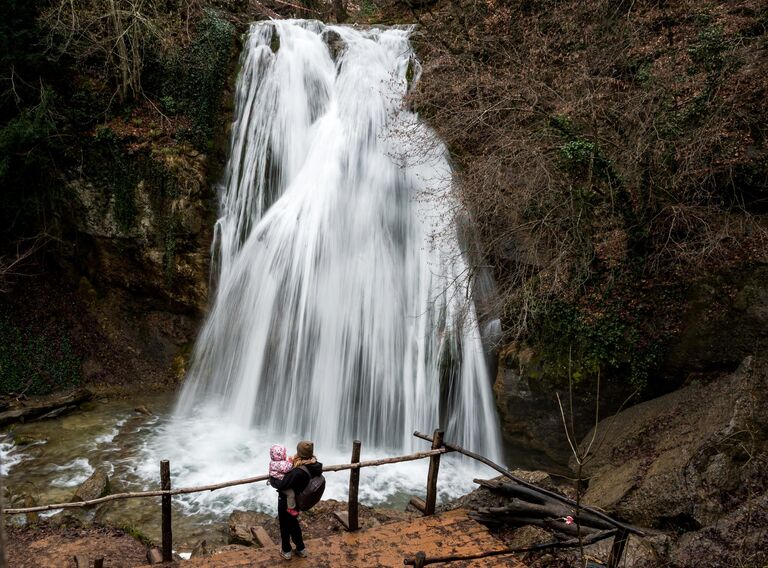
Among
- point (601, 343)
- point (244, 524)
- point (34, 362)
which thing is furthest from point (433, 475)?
point (34, 362)

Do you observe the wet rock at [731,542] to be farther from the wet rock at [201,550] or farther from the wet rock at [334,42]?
the wet rock at [334,42]

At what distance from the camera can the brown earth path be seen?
5.27 metres

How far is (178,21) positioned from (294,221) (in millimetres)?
6579

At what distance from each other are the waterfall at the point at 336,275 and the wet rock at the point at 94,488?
325cm

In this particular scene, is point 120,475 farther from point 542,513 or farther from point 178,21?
point 178,21

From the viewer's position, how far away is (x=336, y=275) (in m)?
12.4

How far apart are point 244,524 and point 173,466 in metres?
3.06

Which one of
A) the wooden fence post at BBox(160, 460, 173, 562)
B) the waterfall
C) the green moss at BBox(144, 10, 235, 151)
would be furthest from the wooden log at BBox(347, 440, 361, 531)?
the green moss at BBox(144, 10, 235, 151)

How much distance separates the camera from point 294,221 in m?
13.0

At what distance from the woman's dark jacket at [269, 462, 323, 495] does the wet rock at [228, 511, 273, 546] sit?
8.41 ft

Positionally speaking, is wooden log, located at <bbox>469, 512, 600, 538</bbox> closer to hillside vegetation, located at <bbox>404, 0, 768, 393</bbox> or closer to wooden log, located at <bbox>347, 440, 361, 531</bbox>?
wooden log, located at <bbox>347, 440, 361, 531</bbox>

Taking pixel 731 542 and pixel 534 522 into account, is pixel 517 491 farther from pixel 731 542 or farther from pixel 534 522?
pixel 731 542

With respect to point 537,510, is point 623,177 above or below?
above

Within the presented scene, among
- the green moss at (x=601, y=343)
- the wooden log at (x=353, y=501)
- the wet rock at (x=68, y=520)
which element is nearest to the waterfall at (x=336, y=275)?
the green moss at (x=601, y=343)
